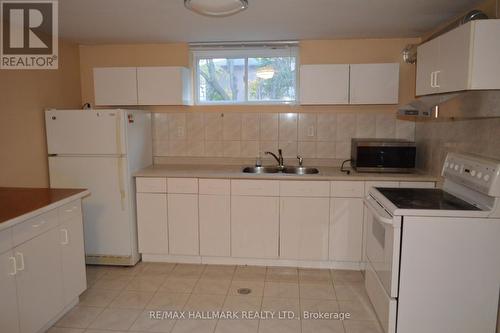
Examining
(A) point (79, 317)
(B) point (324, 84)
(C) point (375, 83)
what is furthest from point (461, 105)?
(A) point (79, 317)

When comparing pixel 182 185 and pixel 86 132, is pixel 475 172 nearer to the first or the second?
pixel 182 185

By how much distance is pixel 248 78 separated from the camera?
13.5 ft

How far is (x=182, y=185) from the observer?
3615 millimetres

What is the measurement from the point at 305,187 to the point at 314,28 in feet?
4.82

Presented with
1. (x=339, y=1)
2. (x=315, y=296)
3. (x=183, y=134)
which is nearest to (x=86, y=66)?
(x=183, y=134)

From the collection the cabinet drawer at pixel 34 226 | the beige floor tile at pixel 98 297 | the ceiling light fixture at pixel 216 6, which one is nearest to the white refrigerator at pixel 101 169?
the beige floor tile at pixel 98 297

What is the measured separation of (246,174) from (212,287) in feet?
3.53

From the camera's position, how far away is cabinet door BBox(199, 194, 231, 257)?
3592mm

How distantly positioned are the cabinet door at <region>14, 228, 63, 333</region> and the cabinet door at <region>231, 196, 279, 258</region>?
155cm

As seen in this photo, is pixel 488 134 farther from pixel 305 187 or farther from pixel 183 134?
pixel 183 134

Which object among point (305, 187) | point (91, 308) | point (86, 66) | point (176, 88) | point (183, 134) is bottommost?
point (91, 308)

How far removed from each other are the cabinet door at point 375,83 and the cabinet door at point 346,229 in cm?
104

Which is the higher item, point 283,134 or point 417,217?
point 283,134

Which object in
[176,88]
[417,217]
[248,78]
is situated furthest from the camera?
[248,78]
